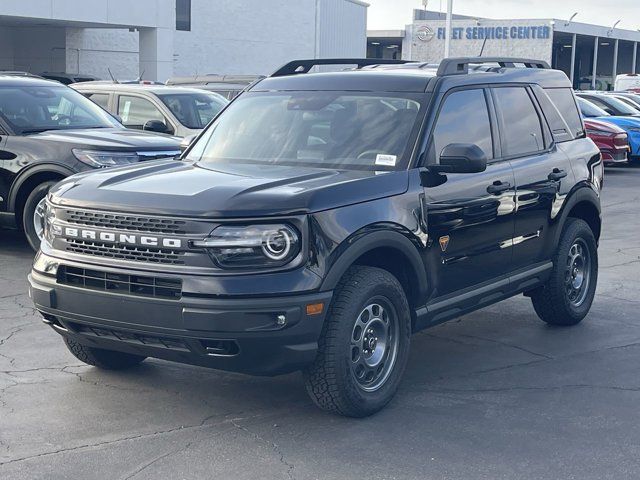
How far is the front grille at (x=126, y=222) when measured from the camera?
16.9ft

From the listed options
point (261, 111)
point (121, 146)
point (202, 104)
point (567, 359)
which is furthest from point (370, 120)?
point (202, 104)

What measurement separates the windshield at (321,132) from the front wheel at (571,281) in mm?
A: 1997

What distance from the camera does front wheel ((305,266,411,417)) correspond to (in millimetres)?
5293

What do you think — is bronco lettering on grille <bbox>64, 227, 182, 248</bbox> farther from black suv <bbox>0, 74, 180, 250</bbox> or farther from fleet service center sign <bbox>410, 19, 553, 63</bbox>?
fleet service center sign <bbox>410, 19, 553, 63</bbox>

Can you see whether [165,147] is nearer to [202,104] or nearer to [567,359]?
[202,104]

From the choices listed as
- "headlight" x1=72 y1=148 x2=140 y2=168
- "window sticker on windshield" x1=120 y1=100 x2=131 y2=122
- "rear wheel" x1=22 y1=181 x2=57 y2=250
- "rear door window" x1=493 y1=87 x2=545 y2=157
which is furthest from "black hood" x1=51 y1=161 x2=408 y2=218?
"window sticker on windshield" x1=120 y1=100 x2=131 y2=122

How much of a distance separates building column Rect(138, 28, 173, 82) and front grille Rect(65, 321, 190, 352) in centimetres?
3233

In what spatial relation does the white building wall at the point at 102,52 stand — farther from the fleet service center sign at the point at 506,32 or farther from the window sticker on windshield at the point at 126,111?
the fleet service center sign at the point at 506,32

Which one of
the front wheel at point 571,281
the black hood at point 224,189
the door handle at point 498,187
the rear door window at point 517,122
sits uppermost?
the rear door window at point 517,122

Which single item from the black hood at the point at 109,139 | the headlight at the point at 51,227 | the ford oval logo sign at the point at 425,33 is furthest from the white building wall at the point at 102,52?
the headlight at the point at 51,227

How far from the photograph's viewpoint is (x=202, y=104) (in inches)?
573

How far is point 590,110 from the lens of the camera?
78.5 ft

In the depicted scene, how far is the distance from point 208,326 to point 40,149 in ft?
19.2

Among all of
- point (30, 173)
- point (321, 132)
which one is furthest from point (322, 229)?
point (30, 173)
